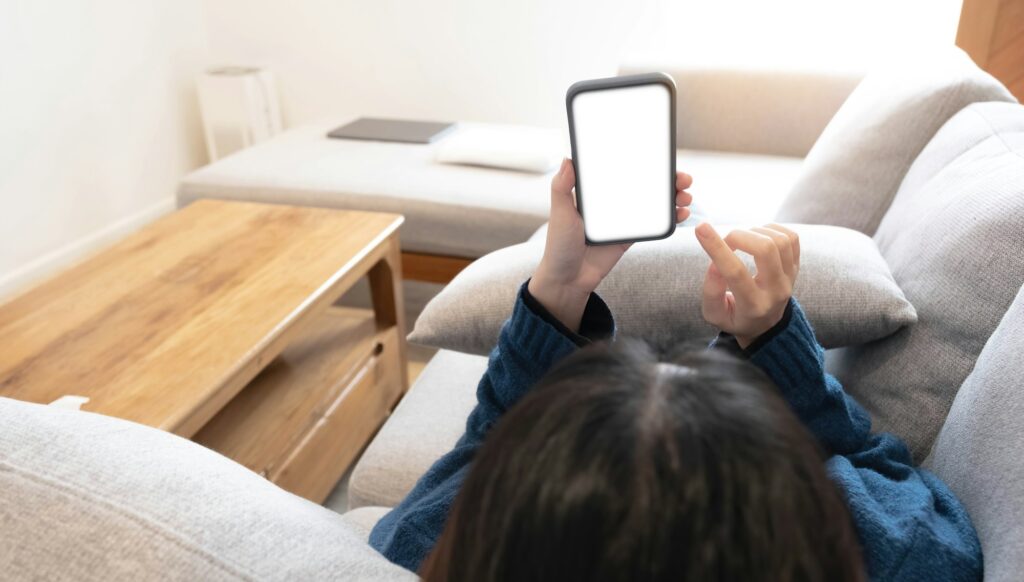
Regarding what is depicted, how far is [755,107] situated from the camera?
→ 224cm

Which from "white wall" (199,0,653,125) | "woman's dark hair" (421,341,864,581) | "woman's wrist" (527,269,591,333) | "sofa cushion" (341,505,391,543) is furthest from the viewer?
"white wall" (199,0,653,125)

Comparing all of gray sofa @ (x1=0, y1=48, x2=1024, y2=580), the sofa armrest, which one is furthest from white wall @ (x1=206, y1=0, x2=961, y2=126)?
gray sofa @ (x1=0, y1=48, x2=1024, y2=580)

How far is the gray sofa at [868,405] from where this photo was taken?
446 mm

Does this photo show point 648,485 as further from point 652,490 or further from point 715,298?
point 715,298

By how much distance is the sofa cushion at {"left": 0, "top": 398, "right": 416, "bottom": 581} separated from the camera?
0.43 m

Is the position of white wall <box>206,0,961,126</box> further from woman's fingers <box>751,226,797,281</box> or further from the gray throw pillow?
woman's fingers <box>751,226,797,281</box>

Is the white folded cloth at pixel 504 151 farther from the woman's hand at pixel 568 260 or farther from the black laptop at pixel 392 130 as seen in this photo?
the woman's hand at pixel 568 260

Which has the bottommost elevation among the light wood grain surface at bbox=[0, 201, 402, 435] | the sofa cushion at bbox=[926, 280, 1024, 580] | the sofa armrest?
the light wood grain surface at bbox=[0, 201, 402, 435]

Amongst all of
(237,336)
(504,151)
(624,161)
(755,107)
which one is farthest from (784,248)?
(755,107)

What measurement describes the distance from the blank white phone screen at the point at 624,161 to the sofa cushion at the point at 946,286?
31 cm

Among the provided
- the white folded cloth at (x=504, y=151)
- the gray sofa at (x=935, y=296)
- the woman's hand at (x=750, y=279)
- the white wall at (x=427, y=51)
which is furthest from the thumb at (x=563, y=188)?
the white wall at (x=427, y=51)

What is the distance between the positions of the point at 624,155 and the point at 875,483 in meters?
0.35

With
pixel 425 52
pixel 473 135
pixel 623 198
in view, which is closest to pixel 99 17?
pixel 425 52

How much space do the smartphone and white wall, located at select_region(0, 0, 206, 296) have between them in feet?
8.09
